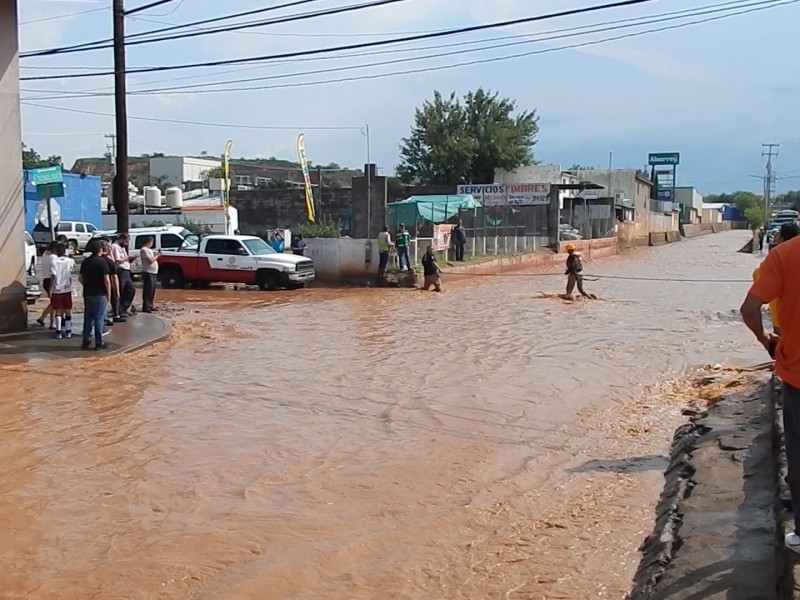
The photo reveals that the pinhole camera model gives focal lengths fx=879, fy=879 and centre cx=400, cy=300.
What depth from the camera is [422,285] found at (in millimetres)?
27812

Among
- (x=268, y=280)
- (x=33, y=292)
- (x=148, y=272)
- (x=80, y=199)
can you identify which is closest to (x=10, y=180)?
(x=148, y=272)

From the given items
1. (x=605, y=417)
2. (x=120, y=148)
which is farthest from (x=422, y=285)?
(x=605, y=417)

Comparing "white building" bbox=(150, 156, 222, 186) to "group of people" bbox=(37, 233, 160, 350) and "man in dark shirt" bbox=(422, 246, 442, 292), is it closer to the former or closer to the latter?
"man in dark shirt" bbox=(422, 246, 442, 292)

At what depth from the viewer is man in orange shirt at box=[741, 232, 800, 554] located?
436 cm

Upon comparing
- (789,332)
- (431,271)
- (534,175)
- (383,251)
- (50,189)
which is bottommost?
(431,271)

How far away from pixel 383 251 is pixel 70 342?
47.5ft

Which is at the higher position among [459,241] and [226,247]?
[459,241]

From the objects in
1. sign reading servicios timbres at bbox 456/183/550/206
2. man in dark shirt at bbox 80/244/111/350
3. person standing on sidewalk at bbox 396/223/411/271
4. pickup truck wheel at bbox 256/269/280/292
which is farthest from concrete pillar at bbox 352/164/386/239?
man in dark shirt at bbox 80/244/111/350

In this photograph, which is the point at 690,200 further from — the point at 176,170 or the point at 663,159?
the point at 176,170

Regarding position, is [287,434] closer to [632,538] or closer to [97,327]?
[632,538]

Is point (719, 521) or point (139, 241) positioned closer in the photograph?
point (719, 521)

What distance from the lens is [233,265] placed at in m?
26.7

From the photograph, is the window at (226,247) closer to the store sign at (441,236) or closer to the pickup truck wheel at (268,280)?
the pickup truck wheel at (268,280)

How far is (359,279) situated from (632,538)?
74.8 ft
